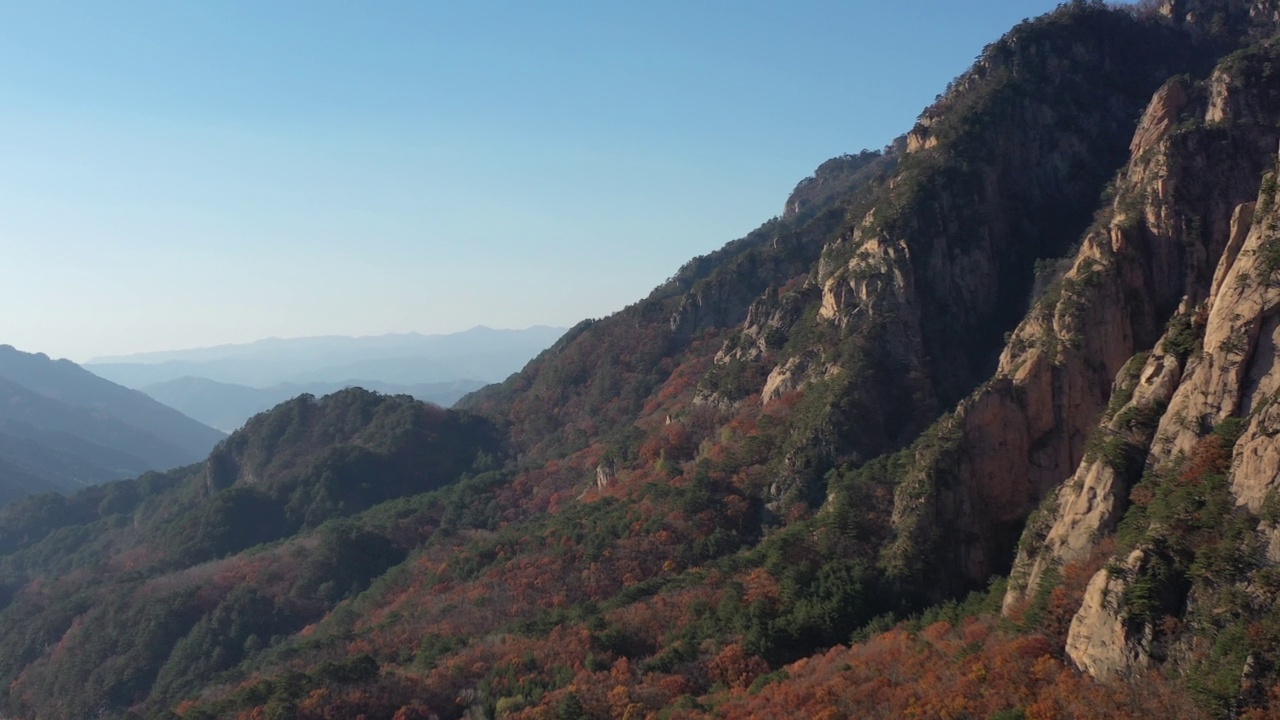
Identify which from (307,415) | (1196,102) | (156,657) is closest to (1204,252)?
(1196,102)

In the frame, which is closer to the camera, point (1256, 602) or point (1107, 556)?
point (1256, 602)

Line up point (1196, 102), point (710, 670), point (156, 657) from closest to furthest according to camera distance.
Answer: point (710, 670)
point (1196, 102)
point (156, 657)

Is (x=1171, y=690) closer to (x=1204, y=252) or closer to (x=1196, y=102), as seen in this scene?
(x=1204, y=252)

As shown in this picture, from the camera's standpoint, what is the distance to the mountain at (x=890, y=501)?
23.2 m

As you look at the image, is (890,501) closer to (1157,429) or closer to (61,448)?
(1157,429)

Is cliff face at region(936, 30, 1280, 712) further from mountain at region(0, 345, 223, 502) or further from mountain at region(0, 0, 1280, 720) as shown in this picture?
mountain at region(0, 345, 223, 502)

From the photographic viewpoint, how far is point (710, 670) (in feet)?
105

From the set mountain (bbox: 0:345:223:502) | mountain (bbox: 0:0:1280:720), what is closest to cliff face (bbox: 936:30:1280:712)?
mountain (bbox: 0:0:1280:720)

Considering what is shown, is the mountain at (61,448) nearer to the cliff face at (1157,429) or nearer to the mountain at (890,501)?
the mountain at (890,501)

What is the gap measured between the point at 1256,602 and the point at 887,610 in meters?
15.8

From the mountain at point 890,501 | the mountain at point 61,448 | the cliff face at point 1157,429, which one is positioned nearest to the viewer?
the cliff face at point 1157,429

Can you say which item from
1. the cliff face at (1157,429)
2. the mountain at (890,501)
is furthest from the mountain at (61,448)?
the cliff face at (1157,429)

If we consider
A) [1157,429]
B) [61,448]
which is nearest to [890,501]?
[1157,429]

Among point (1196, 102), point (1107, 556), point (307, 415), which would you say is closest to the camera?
point (1107, 556)
